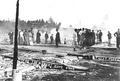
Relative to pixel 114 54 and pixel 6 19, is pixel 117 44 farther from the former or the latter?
pixel 6 19

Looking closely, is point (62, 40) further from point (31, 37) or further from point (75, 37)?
point (31, 37)

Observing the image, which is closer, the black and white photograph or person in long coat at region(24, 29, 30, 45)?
the black and white photograph

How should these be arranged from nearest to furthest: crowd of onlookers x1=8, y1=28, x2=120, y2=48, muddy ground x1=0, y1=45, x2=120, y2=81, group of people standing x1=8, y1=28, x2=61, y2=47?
muddy ground x1=0, y1=45, x2=120, y2=81
crowd of onlookers x1=8, y1=28, x2=120, y2=48
group of people standing x1=8, y1=28, x2=61, y2=47

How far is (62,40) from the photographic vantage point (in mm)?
6180

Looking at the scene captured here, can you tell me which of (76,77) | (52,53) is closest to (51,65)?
(52,53)

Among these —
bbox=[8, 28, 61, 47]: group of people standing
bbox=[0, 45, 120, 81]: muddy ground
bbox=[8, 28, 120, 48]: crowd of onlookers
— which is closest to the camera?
bbox=[0, 45, 120, 81]: muddy ground

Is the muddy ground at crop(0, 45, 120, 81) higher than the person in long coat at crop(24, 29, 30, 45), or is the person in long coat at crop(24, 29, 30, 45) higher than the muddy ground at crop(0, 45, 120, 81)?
the person in long coat at crop(24, 29, 30, 45)

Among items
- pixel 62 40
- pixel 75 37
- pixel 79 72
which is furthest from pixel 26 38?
pixel 79 72

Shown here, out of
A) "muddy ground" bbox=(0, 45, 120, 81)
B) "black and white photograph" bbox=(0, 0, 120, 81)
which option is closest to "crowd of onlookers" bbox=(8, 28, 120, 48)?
"black and white photograph" bbox=(0, 0, 120, 81)

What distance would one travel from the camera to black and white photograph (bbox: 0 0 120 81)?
556cm

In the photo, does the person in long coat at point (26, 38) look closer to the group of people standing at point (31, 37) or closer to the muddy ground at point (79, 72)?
the group of people standing at point (31, 37)

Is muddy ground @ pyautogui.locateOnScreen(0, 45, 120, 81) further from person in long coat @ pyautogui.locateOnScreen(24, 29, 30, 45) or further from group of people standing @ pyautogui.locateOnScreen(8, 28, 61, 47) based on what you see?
person in long coat @ pyautogui.locateOnScreen(24, 29, 30, 45)

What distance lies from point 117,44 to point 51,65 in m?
1.96

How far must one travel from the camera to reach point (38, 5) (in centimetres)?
606
